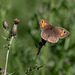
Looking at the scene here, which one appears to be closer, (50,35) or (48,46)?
(50,35)

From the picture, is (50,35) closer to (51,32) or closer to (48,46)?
(51,32)

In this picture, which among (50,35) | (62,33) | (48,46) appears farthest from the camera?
(48,46)

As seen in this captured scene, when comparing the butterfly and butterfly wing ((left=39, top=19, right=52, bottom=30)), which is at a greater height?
butterfly wing ((left=39, top=19, right=52, bottom=30))

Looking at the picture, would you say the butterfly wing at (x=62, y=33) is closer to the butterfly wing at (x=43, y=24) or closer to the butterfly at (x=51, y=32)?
the butterfly at (x=51, y=32)

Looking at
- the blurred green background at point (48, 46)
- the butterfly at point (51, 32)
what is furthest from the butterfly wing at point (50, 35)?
the blurred green background at point (48, 46)

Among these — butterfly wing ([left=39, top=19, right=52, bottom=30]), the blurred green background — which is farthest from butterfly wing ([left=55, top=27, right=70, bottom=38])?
the blurred green background

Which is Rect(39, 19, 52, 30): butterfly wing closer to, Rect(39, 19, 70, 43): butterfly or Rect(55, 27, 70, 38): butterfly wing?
Rect(39, 19, 70, 43): butterfly

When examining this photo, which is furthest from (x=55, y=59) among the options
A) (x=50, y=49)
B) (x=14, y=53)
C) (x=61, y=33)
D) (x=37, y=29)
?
(x=61, y=33)

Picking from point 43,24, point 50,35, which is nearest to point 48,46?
point 43,24

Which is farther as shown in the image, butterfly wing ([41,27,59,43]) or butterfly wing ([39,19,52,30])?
butterfly wing ([39,19,52,30])
